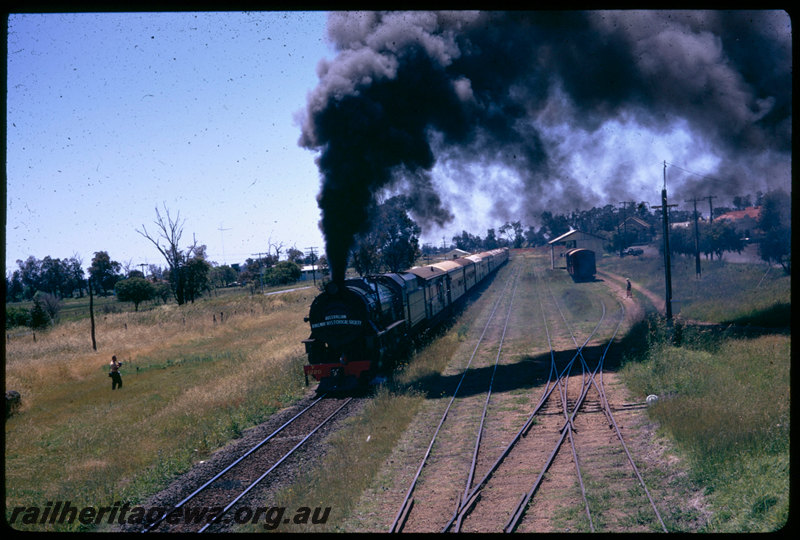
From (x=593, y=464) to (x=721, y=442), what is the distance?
7.06ft

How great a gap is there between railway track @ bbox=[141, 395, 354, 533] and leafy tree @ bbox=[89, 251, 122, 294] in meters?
60.4

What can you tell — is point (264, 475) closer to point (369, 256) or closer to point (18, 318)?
point (369, 256)

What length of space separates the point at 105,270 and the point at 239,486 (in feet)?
210

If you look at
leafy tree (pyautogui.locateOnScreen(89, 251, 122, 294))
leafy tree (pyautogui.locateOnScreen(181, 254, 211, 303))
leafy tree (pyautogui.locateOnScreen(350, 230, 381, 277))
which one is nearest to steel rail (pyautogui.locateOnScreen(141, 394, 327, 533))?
leafy tree (pyautogui.locateOnScreen(350, 230, 381, 277))

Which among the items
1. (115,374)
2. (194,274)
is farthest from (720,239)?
(194,274)

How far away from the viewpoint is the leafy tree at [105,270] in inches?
2515

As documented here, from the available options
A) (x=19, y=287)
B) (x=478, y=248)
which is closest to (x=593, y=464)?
(x=19, y=287)

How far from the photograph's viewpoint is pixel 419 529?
742cm

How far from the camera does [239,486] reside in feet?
31.0

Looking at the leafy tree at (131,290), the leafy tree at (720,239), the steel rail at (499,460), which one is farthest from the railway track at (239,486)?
the leafy tree at (131,290)

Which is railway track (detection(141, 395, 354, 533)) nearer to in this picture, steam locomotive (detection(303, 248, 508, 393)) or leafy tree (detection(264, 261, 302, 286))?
steam locomotive (detection(303, 248, 508, 393))

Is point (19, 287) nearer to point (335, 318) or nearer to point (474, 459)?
point (335, 318)

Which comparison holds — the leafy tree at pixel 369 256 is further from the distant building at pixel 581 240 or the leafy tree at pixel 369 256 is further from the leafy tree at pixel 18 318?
the distant building at pixel 581 240
